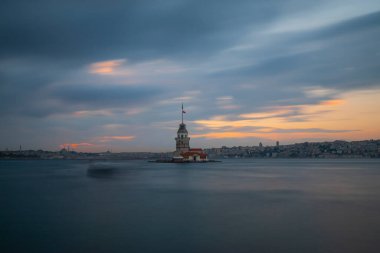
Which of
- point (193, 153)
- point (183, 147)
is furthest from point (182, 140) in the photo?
point (193, 153)

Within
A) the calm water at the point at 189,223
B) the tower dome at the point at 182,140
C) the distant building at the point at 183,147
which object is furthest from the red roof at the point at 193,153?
the calm water at the point at 189,223

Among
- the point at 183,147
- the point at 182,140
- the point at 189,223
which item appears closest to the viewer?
the point at 189,223

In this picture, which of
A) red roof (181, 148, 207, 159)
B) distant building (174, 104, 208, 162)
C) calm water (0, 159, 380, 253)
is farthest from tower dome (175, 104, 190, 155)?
calm water (0, 159, 380, 253)

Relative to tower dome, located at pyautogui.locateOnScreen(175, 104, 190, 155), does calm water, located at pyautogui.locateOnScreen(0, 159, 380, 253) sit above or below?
below

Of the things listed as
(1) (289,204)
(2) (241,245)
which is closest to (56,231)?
(2) (241,245)

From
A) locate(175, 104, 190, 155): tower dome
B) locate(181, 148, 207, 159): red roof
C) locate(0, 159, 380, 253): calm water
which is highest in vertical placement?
locate(175, 104, 190, 155): tower dome

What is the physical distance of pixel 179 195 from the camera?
38.2 m

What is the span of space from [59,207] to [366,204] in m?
24.8

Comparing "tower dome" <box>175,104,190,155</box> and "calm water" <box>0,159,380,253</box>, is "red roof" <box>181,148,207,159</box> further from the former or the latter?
"calm water" <box>0,159,380,253</box>

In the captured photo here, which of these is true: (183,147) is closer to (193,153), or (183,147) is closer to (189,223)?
(193,153)

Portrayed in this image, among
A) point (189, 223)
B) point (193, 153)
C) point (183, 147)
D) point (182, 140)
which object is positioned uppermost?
point (182, 140)

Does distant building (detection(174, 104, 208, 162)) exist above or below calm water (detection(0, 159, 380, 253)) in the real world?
above

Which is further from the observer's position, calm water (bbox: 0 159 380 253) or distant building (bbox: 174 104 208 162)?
distant building (bbox: 174 104 208 162)

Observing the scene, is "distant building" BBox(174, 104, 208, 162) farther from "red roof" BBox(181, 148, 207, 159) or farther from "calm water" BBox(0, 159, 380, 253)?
"calm water" BBox(0, 159, 380, 253)
